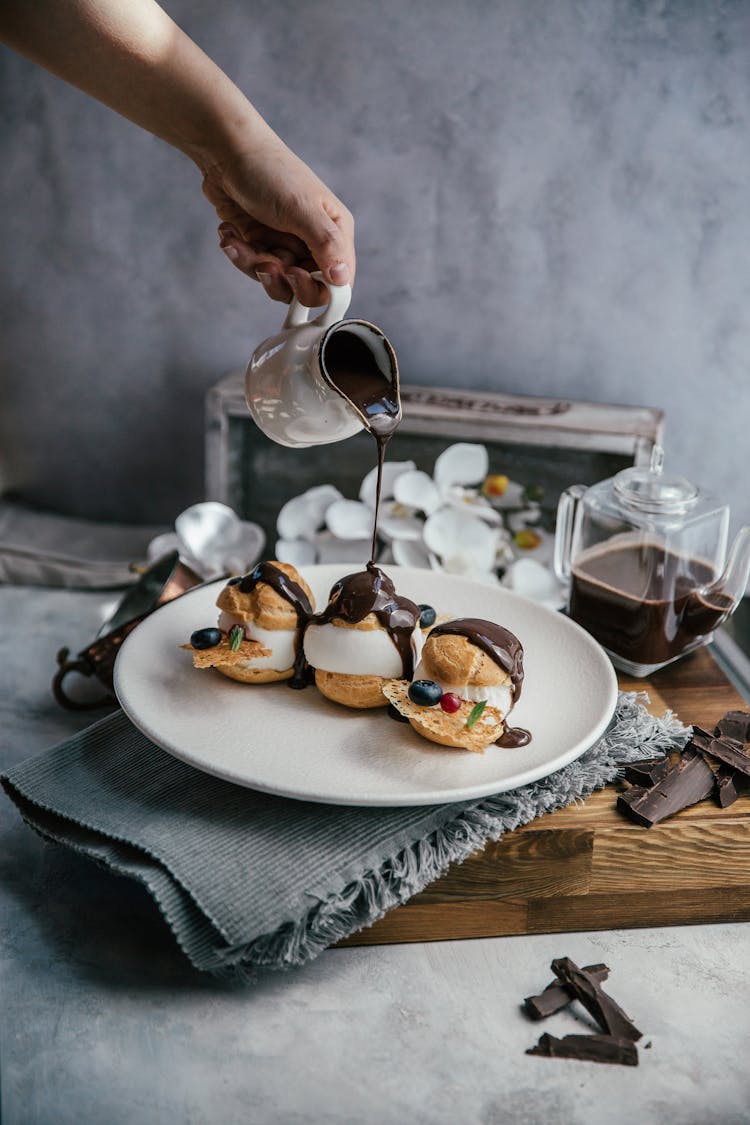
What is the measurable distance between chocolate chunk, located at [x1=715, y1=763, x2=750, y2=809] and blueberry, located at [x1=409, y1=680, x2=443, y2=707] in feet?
1.17

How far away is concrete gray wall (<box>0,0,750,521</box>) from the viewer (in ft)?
6.29

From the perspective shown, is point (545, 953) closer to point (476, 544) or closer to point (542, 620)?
point (542, 620)

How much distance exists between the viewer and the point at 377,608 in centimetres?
126

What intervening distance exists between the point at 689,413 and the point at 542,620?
0.84 m

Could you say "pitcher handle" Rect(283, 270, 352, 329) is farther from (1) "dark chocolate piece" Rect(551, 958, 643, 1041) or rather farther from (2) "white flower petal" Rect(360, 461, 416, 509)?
(1) "dark chocolate piece" Rect(551, 958, 643, 1041)

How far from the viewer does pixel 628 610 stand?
1.51 meters

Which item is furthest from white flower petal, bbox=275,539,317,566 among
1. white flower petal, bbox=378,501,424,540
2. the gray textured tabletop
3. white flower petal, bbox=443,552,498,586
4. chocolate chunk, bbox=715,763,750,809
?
chocolate chunk, bbox=715,763,750,809

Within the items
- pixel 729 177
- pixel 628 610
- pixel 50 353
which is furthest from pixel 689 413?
pixel 50 353

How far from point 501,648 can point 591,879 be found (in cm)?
28

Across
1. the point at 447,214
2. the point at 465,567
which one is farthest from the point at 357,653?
the point at 447,214

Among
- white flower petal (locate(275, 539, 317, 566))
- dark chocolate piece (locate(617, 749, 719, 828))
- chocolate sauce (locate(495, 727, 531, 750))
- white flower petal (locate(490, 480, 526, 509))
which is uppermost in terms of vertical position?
white flower petal (locate(490, 480, 526, 509))

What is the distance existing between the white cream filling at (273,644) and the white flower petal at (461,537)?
2.12 feet

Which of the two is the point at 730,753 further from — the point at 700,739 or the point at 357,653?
the point at 357,653

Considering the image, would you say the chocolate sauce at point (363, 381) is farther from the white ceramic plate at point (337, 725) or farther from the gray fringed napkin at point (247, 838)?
the gray fringed napkin at point (247, 838)
